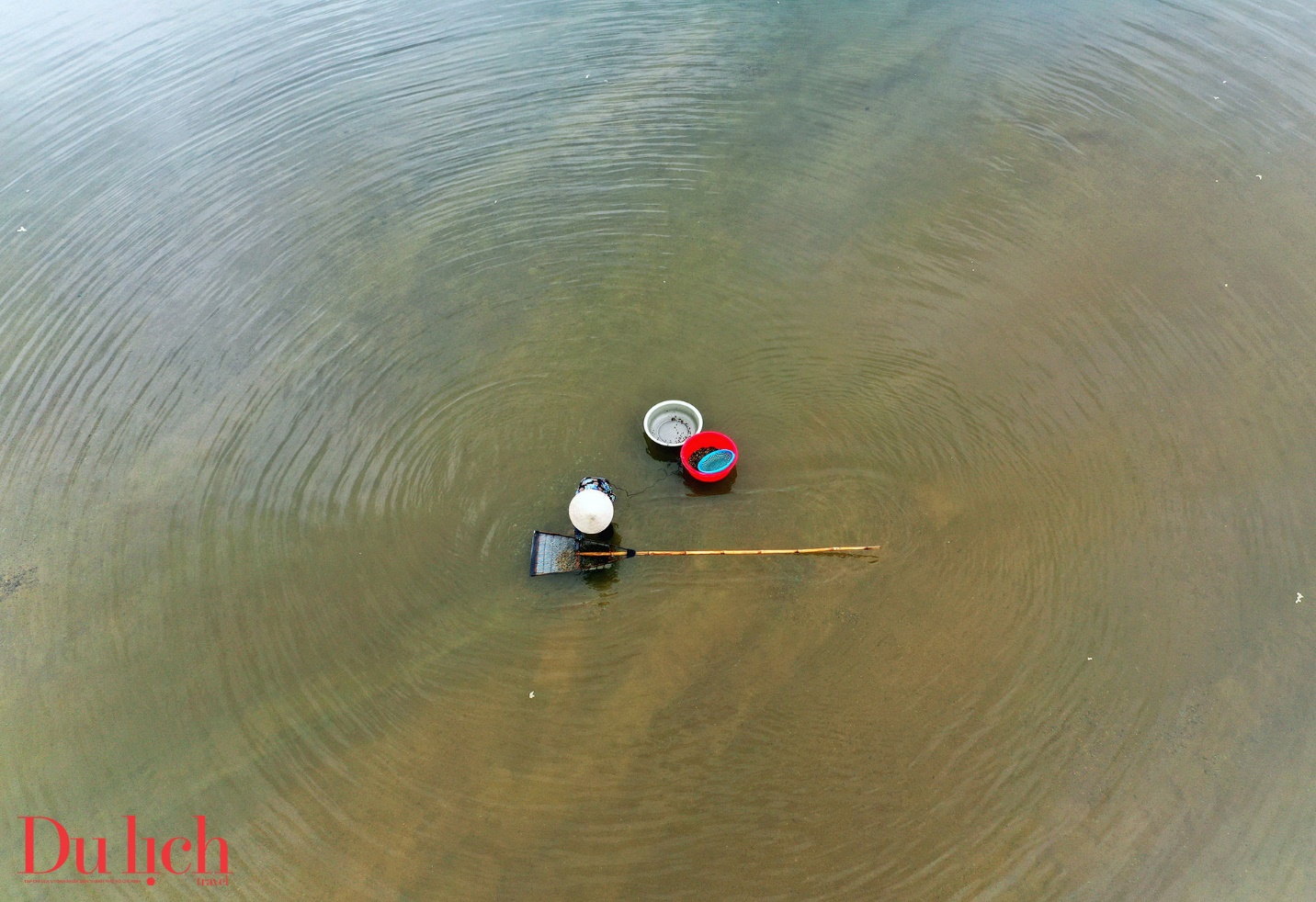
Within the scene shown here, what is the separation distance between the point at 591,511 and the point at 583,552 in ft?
1.50

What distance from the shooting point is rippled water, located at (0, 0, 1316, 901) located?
4.96 meters

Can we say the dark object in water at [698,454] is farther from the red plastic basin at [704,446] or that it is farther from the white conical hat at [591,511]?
the white conical hat at [591,511]

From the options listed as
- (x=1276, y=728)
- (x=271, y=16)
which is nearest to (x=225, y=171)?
(x=271, y=16)

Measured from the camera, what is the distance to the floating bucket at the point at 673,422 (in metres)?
6.46

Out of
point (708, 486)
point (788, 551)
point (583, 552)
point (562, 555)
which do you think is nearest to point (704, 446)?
point (708, 486)

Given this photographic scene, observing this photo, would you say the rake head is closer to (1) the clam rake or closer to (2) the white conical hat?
(1) the clam rake

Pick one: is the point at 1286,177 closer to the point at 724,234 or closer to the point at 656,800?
the point at 724,234

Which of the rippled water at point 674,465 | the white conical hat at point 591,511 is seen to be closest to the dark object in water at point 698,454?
the rippled water at point 674,465

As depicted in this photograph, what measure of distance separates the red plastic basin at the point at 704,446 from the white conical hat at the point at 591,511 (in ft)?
2.77

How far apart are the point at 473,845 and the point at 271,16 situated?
37.6 ft

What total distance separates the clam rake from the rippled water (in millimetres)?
128

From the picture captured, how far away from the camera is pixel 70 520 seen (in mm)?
6195

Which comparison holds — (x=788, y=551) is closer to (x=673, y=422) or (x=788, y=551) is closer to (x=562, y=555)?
(x=673, y=422)

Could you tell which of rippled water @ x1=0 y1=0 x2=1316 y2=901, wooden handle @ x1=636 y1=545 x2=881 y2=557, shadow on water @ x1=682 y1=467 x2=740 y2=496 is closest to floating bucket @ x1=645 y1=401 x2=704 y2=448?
rippled water @ x1=0 y1=0 x2=1316 y2=901
